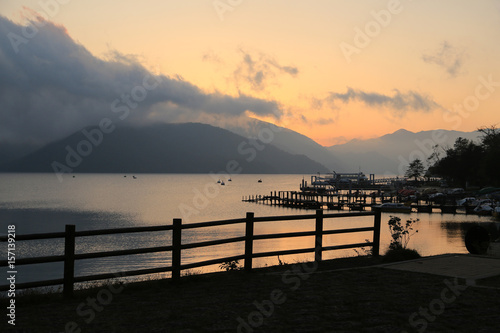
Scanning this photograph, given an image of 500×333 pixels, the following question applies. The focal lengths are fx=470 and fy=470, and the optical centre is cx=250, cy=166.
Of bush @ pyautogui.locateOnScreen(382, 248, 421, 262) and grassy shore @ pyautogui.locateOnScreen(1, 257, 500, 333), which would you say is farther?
bush @ pyautogui.locateOnScreen(382, 248, 421, 262)

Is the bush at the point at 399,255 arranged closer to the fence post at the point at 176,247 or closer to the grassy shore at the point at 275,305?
the grassy shore at the point at 275,305

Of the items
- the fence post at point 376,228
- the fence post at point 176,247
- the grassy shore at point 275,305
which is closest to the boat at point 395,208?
the fence post at point 376,228

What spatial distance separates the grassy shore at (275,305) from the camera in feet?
23.2

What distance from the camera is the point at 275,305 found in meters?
8.35

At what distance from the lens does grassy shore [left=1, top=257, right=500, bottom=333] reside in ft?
23.2

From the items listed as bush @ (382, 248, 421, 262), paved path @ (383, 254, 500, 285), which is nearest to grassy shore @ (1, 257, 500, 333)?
paved path @ (383, 254, 500, 285)

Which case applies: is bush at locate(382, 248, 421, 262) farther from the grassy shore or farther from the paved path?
the grassy shore

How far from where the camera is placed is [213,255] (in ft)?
136

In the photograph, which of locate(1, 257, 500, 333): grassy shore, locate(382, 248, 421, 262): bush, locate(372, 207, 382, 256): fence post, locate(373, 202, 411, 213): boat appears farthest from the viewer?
locate(373, 202, 411, 213): boat

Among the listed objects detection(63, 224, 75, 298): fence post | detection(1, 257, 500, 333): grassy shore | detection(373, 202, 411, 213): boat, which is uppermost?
detection(63, 224, 75, 298): fence post

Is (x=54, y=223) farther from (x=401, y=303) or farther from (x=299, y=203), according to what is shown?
(x=401, y=303)

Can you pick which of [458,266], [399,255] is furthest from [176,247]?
[458,266]

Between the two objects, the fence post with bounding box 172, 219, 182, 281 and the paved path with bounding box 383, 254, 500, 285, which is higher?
the fence post with bounding box 172, 219, 182, 281

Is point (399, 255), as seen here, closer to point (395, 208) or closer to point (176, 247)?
point (176, 247)
